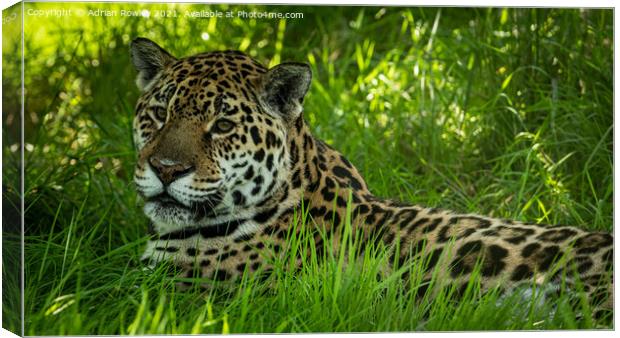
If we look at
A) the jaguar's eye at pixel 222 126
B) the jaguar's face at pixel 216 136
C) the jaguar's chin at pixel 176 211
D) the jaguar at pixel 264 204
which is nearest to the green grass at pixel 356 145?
the jaguar at pixel 264 204

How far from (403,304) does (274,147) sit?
0.95m

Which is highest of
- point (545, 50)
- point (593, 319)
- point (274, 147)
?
point (545, 50)

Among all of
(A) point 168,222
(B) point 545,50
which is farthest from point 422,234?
(B) point 545,50

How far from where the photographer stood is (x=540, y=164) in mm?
6816

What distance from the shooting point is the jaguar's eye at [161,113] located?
5715mm

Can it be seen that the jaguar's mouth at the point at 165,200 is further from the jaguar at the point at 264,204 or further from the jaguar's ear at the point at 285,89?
the jaguar's ear at the point at 285,89

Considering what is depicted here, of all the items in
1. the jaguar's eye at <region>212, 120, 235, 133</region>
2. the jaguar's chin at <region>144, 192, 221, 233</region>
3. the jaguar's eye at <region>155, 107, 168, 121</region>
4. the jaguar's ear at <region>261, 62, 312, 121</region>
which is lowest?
the jaguar's chin at <region>144, 192, 221, 233</region>

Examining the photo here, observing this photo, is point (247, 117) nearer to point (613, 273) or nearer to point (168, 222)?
point (168, 222)

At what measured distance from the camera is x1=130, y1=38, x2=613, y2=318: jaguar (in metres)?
5.53

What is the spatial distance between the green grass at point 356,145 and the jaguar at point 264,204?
0.14 meters

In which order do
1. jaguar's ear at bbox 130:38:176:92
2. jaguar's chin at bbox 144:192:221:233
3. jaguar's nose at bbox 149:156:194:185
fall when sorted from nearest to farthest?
jaguar's nose at bbox 149:156:194:185 < jaguar's chin at bbox 144:192:221:233 < jaguar's ear at bbox 130:38:176:92

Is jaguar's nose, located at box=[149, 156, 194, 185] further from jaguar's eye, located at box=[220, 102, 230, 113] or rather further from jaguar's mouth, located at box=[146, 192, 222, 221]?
jaguar's eye, located at box=[220, 102, 230, 113]

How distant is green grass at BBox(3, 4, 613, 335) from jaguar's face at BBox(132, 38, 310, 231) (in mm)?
344

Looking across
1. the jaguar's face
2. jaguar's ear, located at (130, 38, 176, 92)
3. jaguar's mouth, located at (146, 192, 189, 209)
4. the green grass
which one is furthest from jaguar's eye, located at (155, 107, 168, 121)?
the green grass
